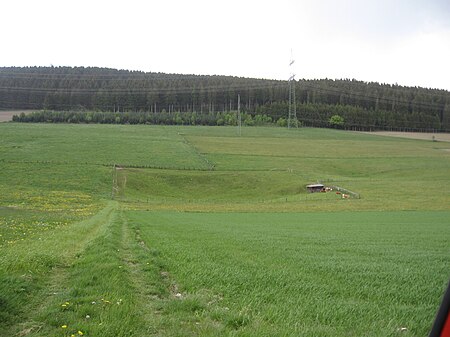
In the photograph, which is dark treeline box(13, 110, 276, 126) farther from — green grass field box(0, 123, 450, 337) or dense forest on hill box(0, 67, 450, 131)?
green grass field box(0, 123, 450, 337)

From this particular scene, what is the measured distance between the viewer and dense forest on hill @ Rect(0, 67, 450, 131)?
161 metres

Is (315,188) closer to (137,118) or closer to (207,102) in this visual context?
(137,118)

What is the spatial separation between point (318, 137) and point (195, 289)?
11789 centimetres

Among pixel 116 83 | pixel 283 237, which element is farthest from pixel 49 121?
pixel 283 237

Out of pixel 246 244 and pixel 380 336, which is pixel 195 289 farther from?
pixel 246 244

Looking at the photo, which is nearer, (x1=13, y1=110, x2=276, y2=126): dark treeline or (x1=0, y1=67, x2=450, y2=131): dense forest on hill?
(x1=13, y1=110, x2=276, y2=126): dark treeline

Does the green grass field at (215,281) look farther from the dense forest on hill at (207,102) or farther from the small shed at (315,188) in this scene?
the dense forest on hill at (207,102)

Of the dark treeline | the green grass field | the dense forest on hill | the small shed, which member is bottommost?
the small shed

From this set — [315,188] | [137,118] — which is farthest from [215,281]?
[137,118]

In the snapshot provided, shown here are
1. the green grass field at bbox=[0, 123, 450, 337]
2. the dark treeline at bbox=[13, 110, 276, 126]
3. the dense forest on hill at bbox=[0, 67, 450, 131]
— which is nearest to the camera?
the green grass field at bbox=[0, 123, 450, 337]

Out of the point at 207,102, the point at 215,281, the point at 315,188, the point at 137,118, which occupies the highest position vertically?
the point at 207,102

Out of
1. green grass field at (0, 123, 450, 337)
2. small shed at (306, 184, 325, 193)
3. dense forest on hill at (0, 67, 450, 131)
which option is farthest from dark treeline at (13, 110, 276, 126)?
green grass field at (0, 123, 450, 337)

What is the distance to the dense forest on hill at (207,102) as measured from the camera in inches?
6334

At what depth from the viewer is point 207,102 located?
19375 centimetres
